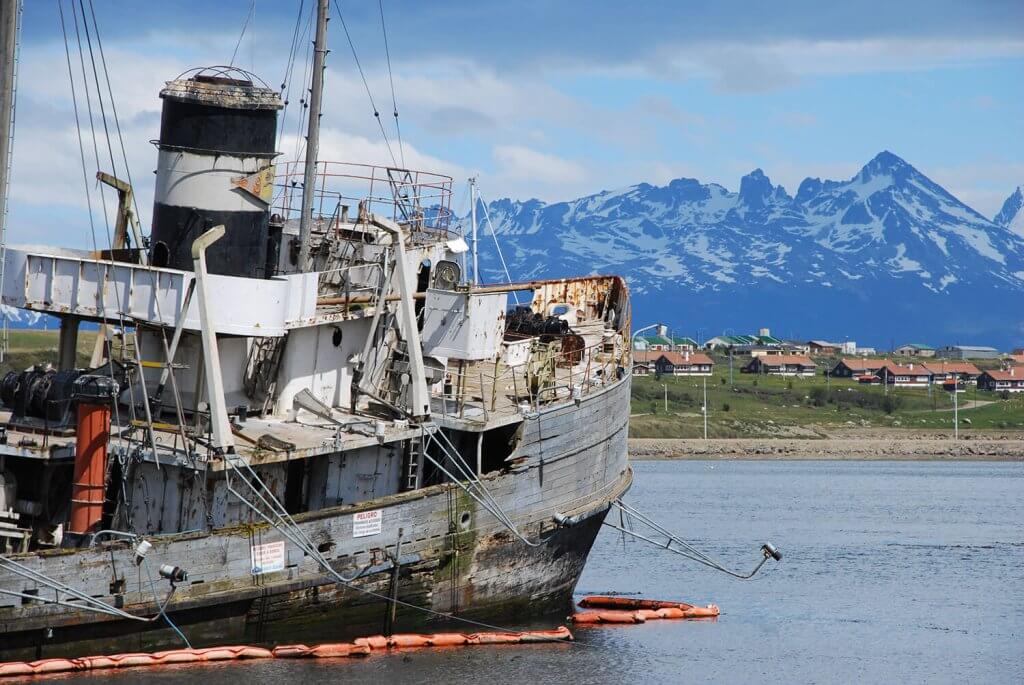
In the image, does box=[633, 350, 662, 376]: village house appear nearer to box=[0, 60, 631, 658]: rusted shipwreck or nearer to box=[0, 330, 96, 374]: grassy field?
box=[0, 330, 96, 374]: grassy field

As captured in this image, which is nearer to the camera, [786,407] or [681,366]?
[786,407]

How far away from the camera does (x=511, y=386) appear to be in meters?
28.0

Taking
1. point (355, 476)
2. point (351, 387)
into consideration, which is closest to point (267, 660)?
point (355, 476)

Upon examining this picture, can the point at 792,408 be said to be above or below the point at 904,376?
below

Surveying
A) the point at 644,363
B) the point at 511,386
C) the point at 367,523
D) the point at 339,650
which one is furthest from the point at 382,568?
the point at 644,363

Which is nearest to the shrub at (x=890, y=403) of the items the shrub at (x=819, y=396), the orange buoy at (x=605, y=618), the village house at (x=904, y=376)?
the shrub at (x=819, y=396)

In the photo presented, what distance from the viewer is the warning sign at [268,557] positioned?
2159cm

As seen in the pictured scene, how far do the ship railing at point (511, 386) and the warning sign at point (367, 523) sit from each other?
2.57 m

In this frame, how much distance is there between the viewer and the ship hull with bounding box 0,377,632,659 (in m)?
20.3

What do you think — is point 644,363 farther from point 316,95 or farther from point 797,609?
point 316,95

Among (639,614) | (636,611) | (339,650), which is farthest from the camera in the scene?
(636,611)

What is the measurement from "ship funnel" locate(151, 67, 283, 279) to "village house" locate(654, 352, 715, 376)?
115m

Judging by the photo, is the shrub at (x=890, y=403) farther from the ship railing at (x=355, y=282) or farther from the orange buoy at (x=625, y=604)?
the ship railing at (x=355, y=282)

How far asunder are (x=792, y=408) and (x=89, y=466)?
98.1 metres
